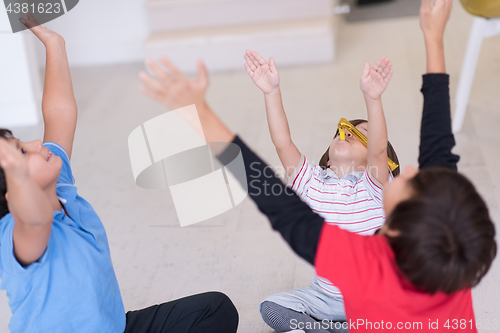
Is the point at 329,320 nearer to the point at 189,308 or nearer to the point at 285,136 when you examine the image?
the point at 189,308

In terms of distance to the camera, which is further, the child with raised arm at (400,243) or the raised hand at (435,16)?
the raised hand at (435,16)

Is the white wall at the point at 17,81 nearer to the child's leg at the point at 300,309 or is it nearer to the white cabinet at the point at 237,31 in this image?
the white cabinet at the point at 237,31

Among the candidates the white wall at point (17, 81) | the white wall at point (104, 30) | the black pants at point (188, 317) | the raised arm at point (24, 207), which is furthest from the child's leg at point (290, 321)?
the white wall at point (104, 30)

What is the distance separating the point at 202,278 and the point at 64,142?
605 millimetres

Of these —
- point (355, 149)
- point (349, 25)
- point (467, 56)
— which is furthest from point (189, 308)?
point (349, 25)

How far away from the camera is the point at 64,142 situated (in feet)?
3.40

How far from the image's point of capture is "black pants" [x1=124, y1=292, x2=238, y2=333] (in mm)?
1024

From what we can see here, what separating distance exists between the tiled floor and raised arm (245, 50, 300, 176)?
18.2 inches

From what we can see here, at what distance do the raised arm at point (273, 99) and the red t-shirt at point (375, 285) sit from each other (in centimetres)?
32

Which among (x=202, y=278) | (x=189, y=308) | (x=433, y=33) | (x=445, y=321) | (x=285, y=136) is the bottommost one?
(x=202, y=278)

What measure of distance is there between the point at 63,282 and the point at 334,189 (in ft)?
1.98

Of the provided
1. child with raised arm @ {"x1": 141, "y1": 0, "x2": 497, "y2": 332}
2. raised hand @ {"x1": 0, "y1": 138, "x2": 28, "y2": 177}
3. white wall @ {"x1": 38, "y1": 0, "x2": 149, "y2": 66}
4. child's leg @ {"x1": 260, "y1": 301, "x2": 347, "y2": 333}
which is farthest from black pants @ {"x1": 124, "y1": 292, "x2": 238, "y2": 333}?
white wall @ {"x1": 38, "y1": 0, "x2": 149, "y2": 66}

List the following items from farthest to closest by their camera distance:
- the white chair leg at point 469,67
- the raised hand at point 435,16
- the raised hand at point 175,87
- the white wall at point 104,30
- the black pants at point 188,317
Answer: the white wall at point 104,30 → the white chair leg at point 469,67 → the black pants at point 188,317 → the raised hand at point 435,16 → the raised hand at point 175,87

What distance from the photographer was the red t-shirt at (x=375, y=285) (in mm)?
701
